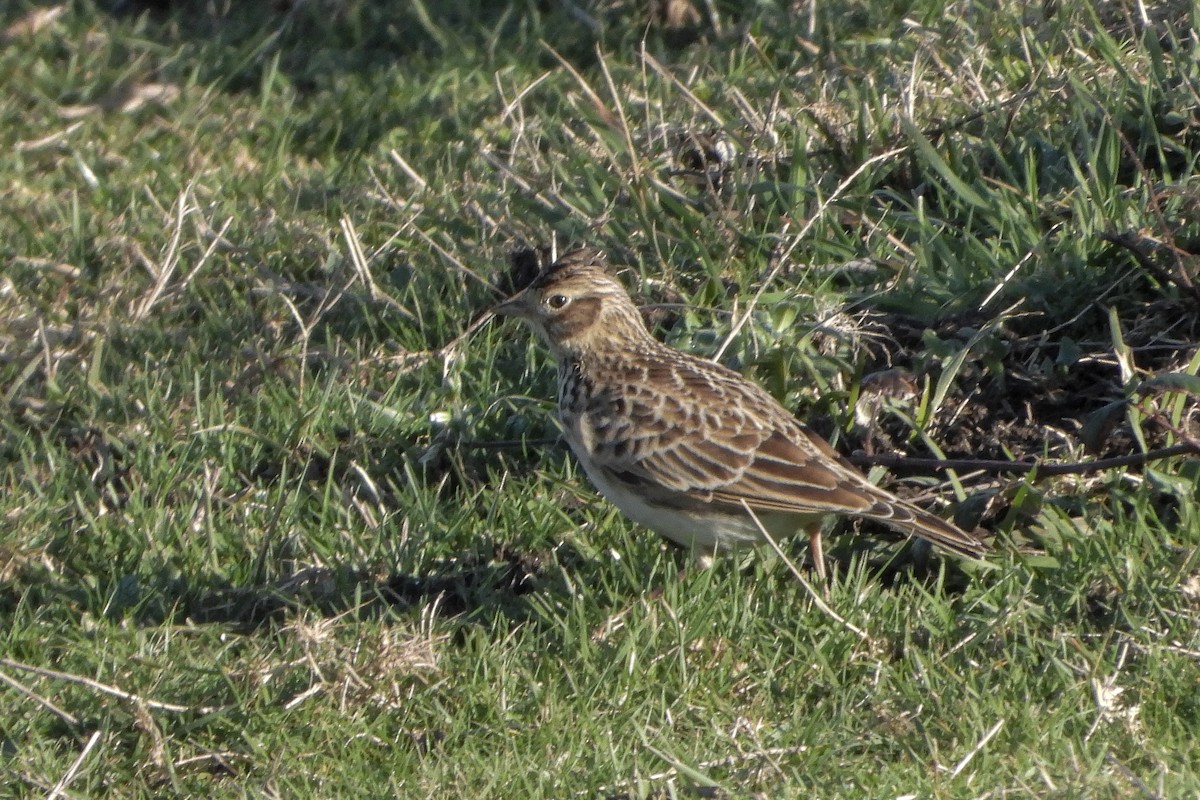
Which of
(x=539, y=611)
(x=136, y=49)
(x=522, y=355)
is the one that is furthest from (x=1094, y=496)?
(x=136, y=49)

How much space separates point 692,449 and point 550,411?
0.95 m

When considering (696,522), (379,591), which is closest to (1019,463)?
(696,522)

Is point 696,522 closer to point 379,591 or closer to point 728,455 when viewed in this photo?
point 728,455

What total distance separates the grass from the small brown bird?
0.19 meters

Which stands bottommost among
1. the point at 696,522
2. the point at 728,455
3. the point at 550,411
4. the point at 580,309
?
the point at 550,411

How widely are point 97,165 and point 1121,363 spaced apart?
5.64 m

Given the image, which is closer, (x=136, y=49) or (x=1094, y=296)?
(x=1094, y=296)

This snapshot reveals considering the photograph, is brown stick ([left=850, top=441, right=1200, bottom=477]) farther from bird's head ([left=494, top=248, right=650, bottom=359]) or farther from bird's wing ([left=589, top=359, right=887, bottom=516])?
bird's head ([left=494, top=248, right=650, bottom=359])

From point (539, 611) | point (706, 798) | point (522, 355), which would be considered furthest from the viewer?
point (522, 355)

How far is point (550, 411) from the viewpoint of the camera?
6.58m

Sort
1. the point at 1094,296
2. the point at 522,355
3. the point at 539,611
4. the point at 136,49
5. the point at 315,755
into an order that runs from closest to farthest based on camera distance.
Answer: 1. the point at 315,755
2. the point at 539,611
3. the point at 1094,296
4. the point at 522,355
5. the point at 136,49

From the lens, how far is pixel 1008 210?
654 cm

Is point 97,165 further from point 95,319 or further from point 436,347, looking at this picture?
point 436,347

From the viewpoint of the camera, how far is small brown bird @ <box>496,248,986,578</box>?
548cm
